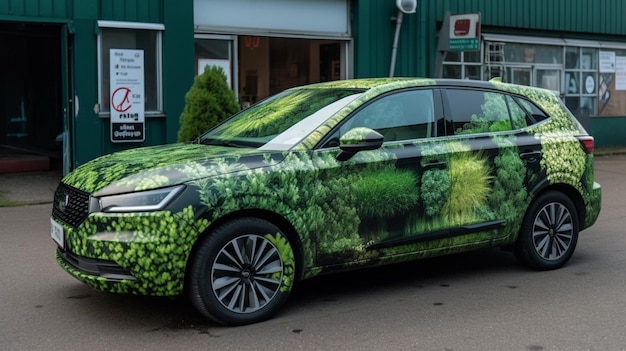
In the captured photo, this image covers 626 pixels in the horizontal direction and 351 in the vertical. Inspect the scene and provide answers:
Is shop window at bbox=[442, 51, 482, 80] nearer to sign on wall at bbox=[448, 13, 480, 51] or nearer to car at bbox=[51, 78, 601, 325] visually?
sign on wall at bbox=[448, 13, 480, 51]

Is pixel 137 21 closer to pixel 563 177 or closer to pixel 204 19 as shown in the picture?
pixel 204 19

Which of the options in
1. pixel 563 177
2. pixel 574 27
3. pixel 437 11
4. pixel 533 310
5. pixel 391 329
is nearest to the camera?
pixel 391 329

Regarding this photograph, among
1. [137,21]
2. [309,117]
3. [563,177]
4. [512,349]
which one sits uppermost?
[137,21]

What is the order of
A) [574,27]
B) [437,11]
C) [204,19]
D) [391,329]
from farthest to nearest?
[574,27], [437,11], [204,19], [391,329]

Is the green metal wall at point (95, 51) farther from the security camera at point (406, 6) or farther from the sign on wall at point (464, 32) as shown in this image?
the sign on wall at point (464, 32)

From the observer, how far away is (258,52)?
49.3 feet

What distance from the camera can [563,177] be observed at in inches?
263

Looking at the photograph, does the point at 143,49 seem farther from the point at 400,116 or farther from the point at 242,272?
the point at 242,272

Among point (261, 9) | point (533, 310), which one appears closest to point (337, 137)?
point (533, 310)

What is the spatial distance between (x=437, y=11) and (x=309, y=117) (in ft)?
38.4

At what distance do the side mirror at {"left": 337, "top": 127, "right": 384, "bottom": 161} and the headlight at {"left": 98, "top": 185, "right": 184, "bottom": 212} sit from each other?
122cm

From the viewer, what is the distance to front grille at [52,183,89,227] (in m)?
5.02

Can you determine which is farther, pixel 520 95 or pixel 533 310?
pixel 520 95

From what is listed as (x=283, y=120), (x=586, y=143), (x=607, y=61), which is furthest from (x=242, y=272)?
(x=607, y=61)
